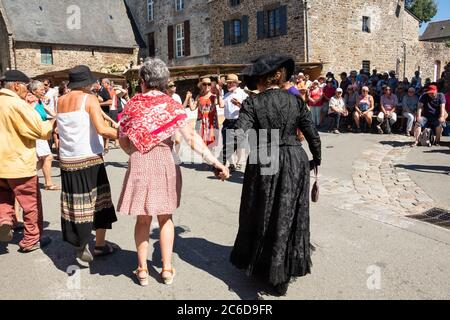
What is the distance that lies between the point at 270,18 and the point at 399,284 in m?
22.8

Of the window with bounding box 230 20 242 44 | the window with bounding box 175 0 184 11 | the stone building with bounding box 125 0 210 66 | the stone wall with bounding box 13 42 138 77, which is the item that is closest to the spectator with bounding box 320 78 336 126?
the window with bounding box 230 20 242 44

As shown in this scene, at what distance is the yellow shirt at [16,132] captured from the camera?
14.2 feet

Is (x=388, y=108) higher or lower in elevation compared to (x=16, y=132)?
higher

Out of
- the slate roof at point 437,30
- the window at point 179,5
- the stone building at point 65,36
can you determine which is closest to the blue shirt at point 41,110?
the window at point 179,5

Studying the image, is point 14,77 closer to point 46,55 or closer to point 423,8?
point 46,55

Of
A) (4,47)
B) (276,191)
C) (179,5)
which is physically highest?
(179,5)

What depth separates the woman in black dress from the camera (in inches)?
136

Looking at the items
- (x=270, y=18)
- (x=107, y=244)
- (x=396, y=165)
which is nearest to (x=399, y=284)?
(x=107, y=244)

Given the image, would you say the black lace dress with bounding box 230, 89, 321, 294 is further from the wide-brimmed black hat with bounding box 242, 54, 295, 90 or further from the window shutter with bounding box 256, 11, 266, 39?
the window shutter with bounding box 256, 11, 266, 39

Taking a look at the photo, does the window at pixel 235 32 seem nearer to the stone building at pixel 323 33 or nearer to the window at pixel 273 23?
the stone building at pixel 323 33

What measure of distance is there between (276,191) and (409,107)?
35.1 ft

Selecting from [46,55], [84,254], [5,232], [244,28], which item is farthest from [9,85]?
[46,55]

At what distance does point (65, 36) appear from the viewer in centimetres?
3244
